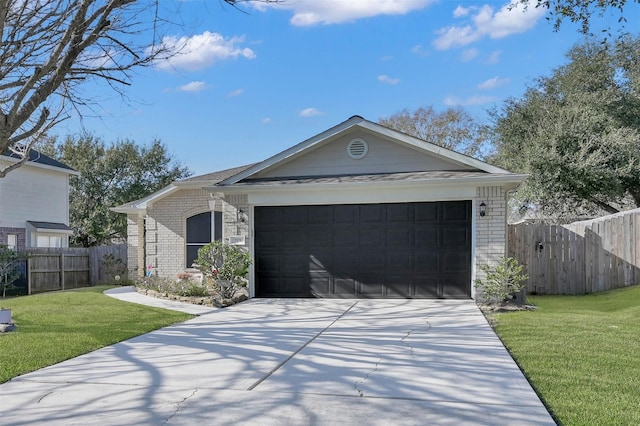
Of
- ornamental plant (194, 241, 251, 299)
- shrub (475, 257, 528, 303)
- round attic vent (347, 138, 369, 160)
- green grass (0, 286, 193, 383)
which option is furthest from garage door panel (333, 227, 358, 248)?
green grass (0, 286, 193, 383)

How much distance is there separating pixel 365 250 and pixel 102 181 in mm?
23318

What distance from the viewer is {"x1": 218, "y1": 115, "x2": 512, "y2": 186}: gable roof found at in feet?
34.7

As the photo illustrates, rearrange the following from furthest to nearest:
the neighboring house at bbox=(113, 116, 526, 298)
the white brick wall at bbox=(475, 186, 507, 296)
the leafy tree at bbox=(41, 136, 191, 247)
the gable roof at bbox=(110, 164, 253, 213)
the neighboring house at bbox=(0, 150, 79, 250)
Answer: the leafy tree at bbox=(41, 136, 191, 247)
the neighboring house at bbox=(0, 150, 79, 250)
the gable roof at bbox=(110, 164, 253, 213)
the neighboring house at bbox=(113, 116, 526, 298)
the white brick wall at bbox=(475, 186, 507, 296)

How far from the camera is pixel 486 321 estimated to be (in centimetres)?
820

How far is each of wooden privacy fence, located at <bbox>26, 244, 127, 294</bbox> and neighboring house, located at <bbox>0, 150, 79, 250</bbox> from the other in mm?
1158

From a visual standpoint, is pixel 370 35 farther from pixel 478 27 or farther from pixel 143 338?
pixel 143 338

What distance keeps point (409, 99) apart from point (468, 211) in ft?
66.8

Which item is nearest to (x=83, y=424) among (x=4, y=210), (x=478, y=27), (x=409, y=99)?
(x=478, y=27)

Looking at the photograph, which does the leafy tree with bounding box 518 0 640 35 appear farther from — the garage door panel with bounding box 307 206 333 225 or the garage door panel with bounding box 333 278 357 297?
the garage door panel with bounding box 333 278 357 297

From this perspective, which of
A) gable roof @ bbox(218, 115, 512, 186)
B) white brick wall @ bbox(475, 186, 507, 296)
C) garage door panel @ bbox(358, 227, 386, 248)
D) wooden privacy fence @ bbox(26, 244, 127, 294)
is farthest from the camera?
wooden privacy fence @ bbox(26, 244, 127, 294)

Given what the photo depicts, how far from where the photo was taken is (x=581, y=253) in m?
11.9

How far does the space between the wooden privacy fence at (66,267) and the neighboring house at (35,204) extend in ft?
3.80

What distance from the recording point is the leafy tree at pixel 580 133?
16094 millimetres

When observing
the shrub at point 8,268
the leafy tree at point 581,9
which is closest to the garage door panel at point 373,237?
the leafy tree at point 581,9
